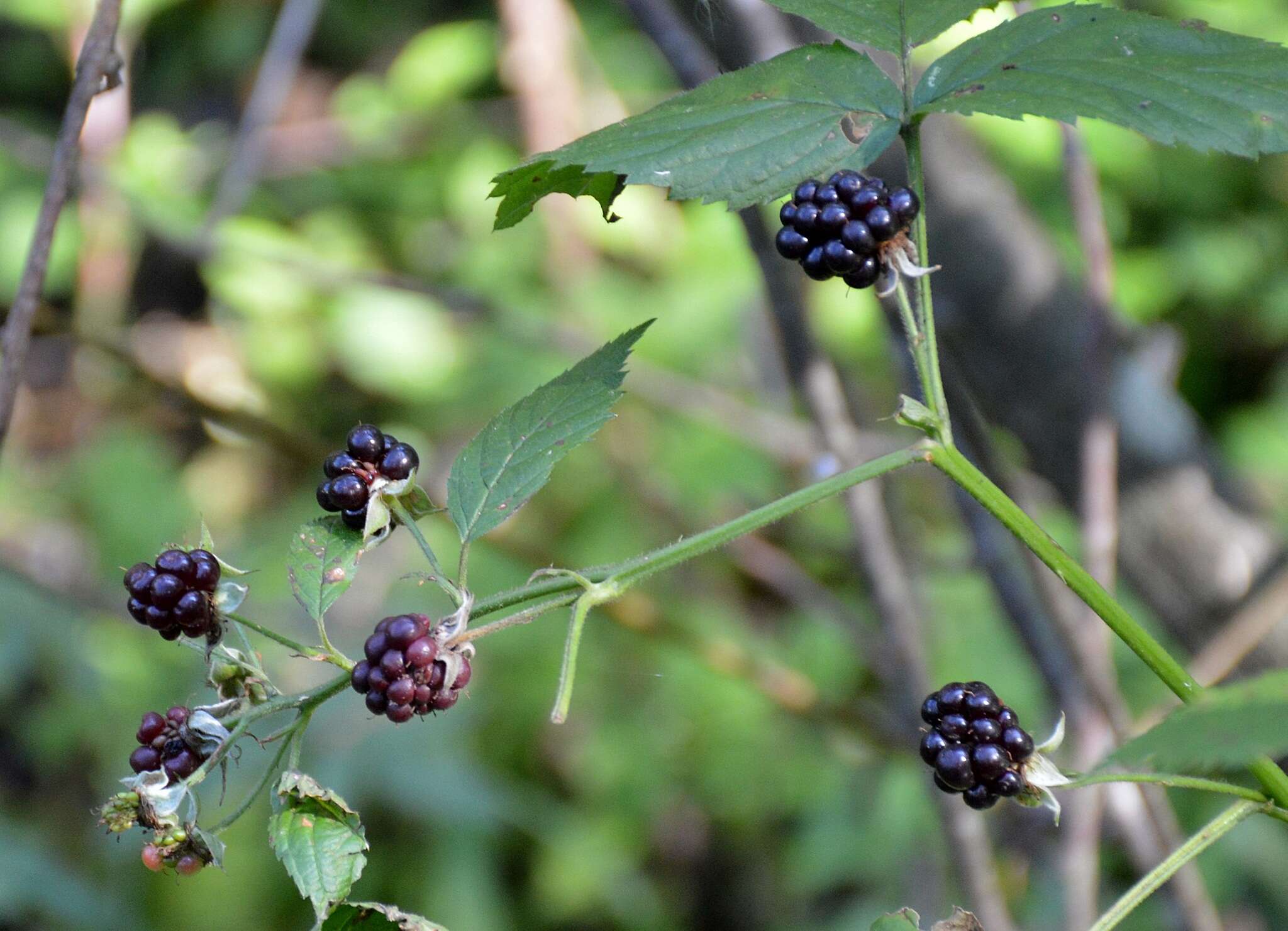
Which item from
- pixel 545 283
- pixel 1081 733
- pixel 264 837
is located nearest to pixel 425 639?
pixel 1081 733

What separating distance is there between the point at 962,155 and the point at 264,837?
2.43 metres

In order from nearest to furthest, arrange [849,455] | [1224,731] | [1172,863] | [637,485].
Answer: [1224,731] → [1172,863] → [849,455] → [637,485]

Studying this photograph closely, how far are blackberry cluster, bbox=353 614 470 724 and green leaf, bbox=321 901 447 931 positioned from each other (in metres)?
0.13

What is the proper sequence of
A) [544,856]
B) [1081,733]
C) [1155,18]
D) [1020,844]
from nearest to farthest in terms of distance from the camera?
[1155,18] < [1081,733] < [1020,844] < [544,856]

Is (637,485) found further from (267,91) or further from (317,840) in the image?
(317,840)

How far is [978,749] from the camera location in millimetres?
639

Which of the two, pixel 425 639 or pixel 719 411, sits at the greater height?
pixel 425 639

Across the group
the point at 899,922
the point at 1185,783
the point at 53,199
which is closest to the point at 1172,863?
the point at 1185,783

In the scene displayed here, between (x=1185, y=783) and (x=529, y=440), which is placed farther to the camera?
(x=529, y=440)

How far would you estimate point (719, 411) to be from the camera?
268cm

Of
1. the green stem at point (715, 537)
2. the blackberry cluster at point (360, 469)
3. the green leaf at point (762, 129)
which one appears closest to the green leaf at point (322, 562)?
the blackberry cluster at point (360, 469)

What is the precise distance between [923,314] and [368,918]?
461 millimetres

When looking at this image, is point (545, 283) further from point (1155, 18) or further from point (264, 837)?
point (1155, 18)

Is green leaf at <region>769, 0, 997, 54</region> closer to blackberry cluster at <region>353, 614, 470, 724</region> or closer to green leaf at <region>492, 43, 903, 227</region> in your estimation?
green leaf at <region>492, 43, 903, 227</region>
